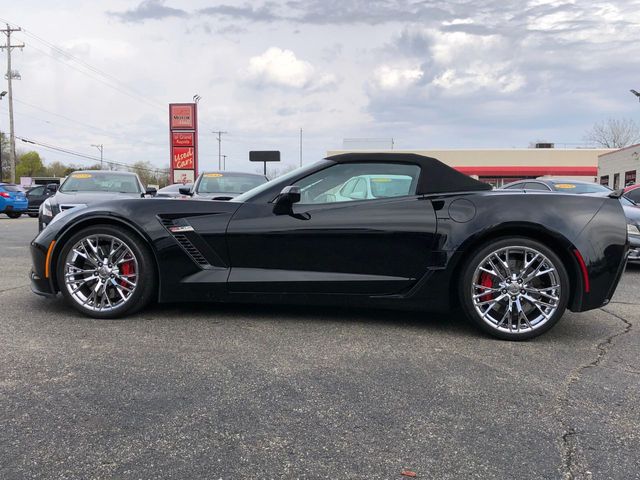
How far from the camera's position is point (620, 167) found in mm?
35062

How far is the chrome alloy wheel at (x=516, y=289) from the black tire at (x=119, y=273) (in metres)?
2.53

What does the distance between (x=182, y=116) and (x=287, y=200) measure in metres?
29.0

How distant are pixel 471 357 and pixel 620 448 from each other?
4.17ft

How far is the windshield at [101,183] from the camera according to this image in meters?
9.78

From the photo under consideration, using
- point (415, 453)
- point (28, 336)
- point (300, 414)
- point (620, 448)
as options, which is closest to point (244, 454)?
point (300, 414)

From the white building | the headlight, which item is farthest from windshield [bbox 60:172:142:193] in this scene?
the white building

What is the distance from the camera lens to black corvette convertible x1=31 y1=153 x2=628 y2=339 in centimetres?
401

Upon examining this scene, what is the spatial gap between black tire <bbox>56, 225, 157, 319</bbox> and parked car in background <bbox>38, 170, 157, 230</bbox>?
463cm

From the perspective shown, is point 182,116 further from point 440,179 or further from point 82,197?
point 440,179

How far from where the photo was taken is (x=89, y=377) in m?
3.10

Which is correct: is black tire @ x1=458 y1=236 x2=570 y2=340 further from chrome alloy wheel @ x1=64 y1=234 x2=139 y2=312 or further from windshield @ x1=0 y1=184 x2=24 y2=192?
windshield @ x1=0 y1=184 x2=24 y2=192

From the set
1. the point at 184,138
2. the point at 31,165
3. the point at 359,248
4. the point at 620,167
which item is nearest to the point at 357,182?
the point at 359,248

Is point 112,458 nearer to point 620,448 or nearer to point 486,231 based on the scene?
point 620,448

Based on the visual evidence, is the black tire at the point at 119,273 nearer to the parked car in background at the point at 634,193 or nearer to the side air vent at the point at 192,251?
the side air vent at the point at 192,251
